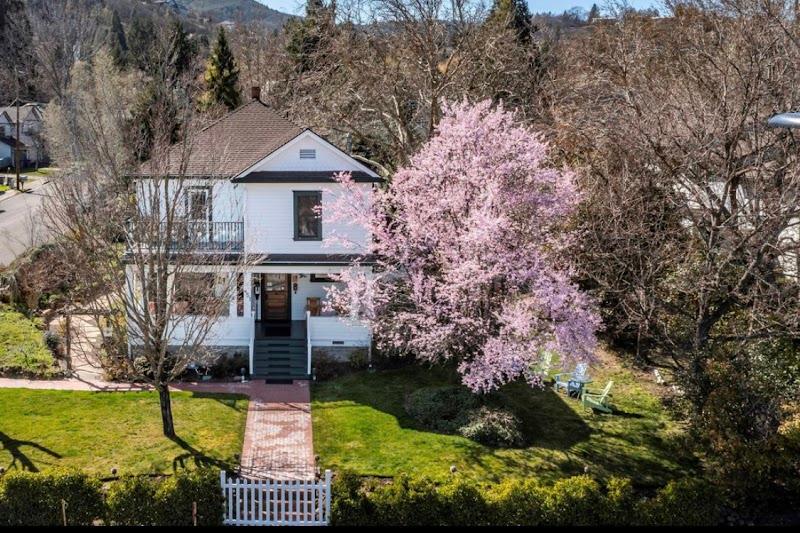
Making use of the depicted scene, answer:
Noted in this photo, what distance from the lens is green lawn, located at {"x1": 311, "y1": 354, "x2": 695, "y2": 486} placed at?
51.8ft

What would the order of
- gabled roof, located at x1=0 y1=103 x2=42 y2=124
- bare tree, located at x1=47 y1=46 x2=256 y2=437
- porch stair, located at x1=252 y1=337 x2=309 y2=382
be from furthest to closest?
gabled roof, located at x1=0 y1=103 x2=42 y2=124 < porch stair, located at x1=252 y1=337 x2=309 y2=382 < bare tree, located at x1=47 y1=46 x2=256 y2=437

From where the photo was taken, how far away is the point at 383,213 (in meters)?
20.0

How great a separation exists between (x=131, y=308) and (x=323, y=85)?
58.5ft

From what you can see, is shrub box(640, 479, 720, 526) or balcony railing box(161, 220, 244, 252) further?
balcony railing box(161, 220, 244, 252)

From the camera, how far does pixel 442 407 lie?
718 inches

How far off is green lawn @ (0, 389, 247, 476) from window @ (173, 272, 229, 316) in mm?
3008

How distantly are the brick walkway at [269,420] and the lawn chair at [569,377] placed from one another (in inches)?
298

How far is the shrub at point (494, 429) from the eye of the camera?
55.2ft

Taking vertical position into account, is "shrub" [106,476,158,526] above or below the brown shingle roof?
below

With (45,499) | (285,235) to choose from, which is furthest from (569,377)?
(45,499)

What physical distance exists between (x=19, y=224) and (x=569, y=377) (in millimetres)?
34521

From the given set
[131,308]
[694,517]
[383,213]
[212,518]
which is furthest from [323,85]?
[694,517]

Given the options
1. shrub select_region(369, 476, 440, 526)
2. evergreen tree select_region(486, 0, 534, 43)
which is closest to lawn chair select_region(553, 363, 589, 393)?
shrub select_region(369, 476, 440, 526)

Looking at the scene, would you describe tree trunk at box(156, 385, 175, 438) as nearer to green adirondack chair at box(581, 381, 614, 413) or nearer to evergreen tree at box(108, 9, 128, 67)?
green adirondack chair at box(581, 381, 614, 413)
